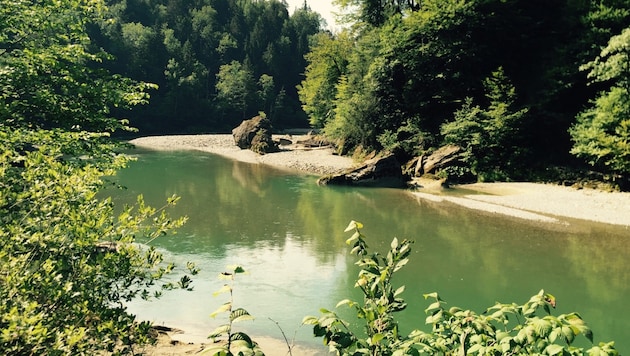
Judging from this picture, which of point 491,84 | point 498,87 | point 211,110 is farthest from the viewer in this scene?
point 211,110

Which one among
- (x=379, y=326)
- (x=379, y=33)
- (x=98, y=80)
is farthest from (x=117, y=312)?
(x=379, y=33)

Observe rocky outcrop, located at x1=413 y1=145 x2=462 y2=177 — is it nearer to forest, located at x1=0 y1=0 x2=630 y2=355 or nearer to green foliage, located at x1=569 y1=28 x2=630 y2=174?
forest, located at x1=0 y1=0 x2=630 y2=355

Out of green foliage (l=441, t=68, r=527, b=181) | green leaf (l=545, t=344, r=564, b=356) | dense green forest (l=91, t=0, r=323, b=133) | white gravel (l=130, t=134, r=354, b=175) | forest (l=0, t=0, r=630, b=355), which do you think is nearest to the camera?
green leaf (l=545, t=344, r=564, b=356)

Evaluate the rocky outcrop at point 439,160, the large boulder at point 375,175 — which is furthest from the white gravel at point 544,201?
the large boulder at point 375,175

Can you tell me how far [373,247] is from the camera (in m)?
17.4

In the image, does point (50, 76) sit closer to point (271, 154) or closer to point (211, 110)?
point (271, 154)

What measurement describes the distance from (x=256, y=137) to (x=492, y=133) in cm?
2943

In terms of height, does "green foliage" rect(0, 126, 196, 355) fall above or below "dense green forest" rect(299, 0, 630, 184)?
below

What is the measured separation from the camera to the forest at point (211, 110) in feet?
12.6

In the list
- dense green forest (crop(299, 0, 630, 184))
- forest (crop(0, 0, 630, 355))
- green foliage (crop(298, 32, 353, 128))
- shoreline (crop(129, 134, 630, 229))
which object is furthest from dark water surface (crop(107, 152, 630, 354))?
green foliage (crop(298, 32, 353, 128))

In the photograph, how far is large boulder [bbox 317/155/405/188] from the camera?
103ft

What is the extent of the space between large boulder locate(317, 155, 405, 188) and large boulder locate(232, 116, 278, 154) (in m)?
19.8

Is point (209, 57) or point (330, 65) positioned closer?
point (330, 65)

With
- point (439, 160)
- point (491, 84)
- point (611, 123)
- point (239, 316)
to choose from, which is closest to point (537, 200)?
point (611, 123)
